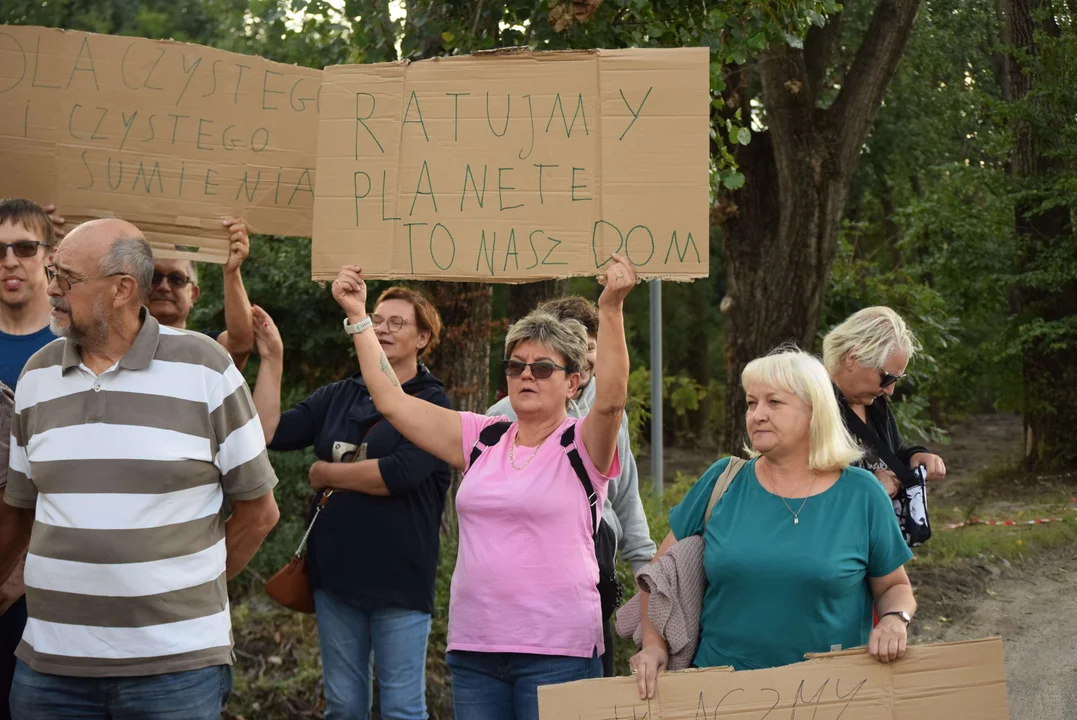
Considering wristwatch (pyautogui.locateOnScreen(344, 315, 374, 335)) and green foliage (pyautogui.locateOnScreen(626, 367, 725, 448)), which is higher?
wristwatch (pyautogui.locateOnScreen(344, 315, 374, 335))

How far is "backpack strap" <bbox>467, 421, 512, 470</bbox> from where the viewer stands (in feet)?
12.5

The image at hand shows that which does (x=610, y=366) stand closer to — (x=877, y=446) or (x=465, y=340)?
(x=877, y=446)

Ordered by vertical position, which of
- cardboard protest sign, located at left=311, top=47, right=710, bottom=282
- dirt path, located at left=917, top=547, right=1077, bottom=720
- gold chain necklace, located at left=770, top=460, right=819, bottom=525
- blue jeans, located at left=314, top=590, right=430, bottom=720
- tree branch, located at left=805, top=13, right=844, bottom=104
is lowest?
dirt path, located at left=917, top=547, right=1077, bottom=720

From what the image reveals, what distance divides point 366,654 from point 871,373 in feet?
6.98

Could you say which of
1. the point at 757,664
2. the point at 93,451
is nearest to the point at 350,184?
the point at 93,451

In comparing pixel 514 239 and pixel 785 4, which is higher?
pixel 785 4

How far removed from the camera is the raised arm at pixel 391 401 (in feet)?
12.5

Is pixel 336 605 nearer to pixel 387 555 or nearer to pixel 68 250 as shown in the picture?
pixel 387 555

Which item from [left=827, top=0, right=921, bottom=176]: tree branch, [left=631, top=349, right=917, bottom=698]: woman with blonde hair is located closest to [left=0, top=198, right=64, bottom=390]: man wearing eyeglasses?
[left=631, top=349, right=917, bottom=698]: woman with blonde hair

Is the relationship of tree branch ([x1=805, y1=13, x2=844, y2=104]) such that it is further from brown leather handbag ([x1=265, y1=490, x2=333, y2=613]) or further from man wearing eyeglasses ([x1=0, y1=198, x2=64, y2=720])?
man wearing eyeglasses ([x1=0, y1=198, x2=64, y2=720])

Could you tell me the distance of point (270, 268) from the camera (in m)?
9.69

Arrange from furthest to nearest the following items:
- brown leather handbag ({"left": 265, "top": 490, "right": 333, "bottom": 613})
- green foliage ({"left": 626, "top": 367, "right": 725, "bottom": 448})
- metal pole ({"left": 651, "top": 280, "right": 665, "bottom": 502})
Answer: green foliage ({"left": 626, "top": 367, "right": 725, "bottom": 448}) → metal pole ({"left": 651, "top": 280, "right": 665, "bottom": 502}) → brown leather handbag ({"left": 265, "top": 490, "right": 333, "bottom": 613})

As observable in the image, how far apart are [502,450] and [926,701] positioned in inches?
56.5

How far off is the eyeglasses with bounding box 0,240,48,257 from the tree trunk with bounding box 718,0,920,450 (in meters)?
5.68
